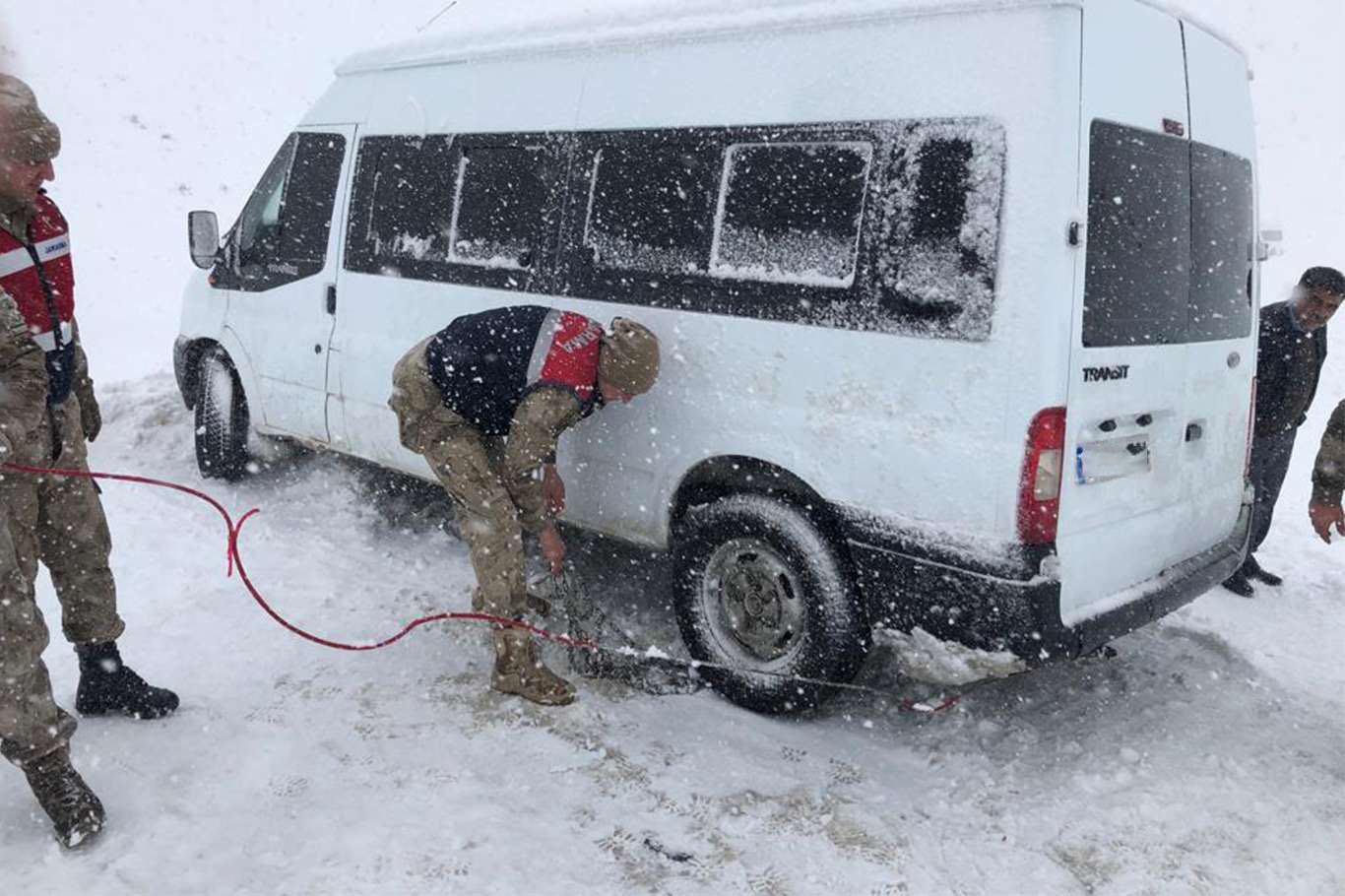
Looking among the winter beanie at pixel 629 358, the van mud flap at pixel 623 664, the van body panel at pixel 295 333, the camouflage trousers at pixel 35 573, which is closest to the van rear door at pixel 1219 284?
the winter beanie at pixel 629 358

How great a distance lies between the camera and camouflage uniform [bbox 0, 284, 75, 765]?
2.78 m

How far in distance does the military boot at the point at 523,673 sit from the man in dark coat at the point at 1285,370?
11.2ft

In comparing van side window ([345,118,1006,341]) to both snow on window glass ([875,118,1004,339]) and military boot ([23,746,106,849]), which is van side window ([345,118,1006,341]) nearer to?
snow on window glass ([875,118,1004,339])

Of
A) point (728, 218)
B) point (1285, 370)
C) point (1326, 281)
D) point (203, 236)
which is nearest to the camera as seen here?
point (728, 218)

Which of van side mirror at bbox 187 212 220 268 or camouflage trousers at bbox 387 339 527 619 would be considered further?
van side mirror at bbox 187 212 220 268

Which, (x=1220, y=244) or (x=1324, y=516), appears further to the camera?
(x=1324, y=516)

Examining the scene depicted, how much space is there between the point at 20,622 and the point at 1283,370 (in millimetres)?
5538

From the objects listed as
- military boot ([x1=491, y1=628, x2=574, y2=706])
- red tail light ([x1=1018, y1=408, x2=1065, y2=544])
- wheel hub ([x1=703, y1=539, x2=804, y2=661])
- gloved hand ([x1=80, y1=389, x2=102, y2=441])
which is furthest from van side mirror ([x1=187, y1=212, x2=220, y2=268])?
red tail light ([x1=1018, y1=408, x2=1065, y2=544])

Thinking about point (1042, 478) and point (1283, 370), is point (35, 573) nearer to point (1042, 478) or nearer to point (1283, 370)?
point (1042, 478)

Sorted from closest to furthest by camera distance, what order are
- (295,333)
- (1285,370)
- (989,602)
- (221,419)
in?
(989,602) < (1285,370) < (295,333) < (221,419)

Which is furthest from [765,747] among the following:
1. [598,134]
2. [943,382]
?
[598,134]

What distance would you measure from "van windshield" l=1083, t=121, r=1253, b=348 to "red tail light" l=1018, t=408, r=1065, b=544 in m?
0.30

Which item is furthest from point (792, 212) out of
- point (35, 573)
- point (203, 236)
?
point (203, 236)

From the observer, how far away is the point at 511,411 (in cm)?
384
